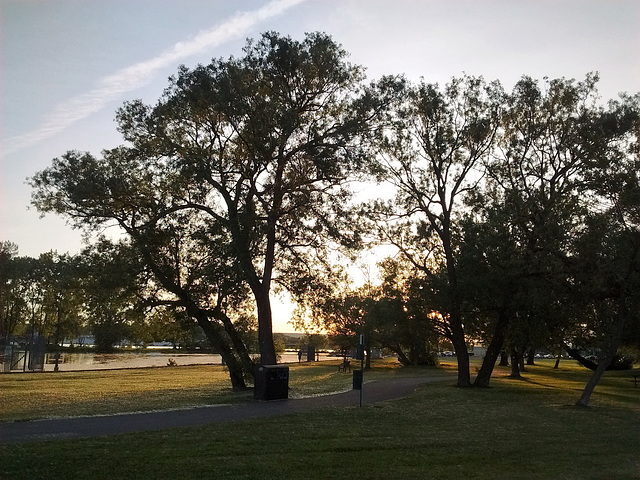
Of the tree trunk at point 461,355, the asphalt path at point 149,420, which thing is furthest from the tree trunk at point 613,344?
the tree trunk at point 461,355

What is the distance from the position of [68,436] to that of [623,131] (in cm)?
2413

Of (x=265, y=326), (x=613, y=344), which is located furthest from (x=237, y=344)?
(x=613, y=344)

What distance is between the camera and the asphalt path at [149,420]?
36.6 feet

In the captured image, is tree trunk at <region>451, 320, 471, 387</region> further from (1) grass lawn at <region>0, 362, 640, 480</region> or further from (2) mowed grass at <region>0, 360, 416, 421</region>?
(1) grass lawn at <region>0, 362, 640, 480</region>

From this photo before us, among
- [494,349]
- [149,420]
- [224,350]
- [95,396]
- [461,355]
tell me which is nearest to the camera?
[149,420]

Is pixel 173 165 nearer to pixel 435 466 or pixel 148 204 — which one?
pixel 148 204

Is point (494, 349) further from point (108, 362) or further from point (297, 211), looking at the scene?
point (108, 362)

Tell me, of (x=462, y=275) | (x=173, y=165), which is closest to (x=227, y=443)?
(x=173, y=165)

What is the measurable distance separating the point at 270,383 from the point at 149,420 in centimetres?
633

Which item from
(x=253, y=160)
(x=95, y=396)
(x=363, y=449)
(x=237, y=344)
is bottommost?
(x=95, y=396)

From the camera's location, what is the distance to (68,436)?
35.7ft

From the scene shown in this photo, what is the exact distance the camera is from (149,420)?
13.4 meters

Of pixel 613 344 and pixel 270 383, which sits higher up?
pixel 613 344

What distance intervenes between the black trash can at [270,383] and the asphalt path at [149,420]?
0.45 m
